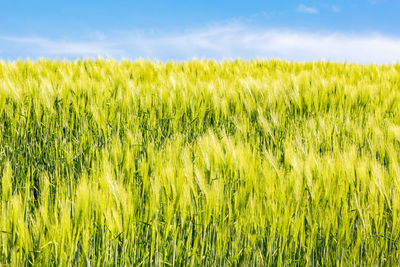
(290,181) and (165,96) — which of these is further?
(165,96)

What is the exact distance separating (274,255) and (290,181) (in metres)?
0.28

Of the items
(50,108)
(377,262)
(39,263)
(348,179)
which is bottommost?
(377,262)

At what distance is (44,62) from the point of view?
498 centimetres

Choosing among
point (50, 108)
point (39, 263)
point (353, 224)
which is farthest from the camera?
point (50, 108)

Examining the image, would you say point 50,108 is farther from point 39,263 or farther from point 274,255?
point 274,255

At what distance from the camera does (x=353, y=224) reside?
54.2 inches

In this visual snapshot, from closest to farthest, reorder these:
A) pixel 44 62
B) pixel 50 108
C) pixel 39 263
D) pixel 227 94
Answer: pixel 39 263
pixel 50 108
pixel 227 94
pixel 44 62

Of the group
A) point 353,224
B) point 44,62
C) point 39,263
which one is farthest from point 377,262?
point 44,62

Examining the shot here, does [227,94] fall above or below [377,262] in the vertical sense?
above

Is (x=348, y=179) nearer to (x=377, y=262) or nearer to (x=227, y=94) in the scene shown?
(x=377, y=262)

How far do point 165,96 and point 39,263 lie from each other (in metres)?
1.65

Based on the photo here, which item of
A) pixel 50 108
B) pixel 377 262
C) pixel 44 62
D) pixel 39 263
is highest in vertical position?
pixel 44 62

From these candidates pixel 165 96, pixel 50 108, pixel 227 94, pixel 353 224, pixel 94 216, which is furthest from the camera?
pixel 227 94

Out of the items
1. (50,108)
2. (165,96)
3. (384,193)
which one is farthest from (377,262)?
(50,108)
